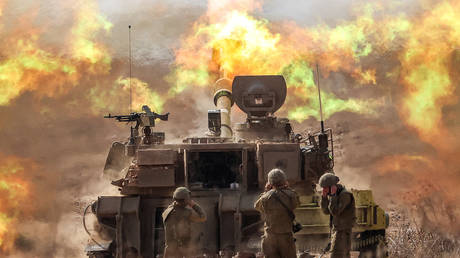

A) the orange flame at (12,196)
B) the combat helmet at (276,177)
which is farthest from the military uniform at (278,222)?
the orange flame at (12,196)

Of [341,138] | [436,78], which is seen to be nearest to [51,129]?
[341,138]

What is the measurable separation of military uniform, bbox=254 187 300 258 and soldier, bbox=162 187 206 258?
1141 millimetres

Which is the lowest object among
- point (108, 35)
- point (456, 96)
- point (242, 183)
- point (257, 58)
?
point (242, 183)

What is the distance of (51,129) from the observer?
87.1 feet

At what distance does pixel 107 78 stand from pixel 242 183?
640 inches

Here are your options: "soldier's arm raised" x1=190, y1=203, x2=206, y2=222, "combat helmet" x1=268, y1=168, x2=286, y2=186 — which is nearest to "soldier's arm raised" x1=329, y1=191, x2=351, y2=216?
"combat helmet" x1=268, y1=168, x2=286, y2=186

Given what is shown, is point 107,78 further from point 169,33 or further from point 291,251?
point 291,251

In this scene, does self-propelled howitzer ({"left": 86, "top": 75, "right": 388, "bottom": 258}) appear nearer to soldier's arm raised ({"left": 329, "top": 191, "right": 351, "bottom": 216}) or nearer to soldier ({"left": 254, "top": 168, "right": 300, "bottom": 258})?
soldier's arm raised ({"left": 329, "top": 191, "right": 351, "bottom": 216})

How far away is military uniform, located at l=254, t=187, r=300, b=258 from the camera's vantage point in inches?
405

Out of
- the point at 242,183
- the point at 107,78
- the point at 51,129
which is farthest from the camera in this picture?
the point at 107,78

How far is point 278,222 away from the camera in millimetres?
10328

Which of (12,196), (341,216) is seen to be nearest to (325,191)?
(341,216)

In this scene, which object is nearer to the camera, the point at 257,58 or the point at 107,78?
the point at 257,58

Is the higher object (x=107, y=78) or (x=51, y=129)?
(x=107, y=78)
